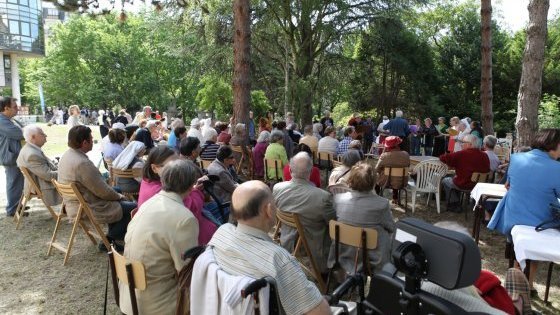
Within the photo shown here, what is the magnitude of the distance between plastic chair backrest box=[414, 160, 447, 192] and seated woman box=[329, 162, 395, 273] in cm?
356

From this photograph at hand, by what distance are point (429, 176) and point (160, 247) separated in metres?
5.58

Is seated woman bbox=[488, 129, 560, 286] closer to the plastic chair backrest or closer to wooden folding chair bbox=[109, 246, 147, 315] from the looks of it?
the plastic chair backrest

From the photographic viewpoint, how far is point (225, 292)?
1974 millimetres

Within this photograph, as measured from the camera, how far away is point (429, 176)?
23.6ft

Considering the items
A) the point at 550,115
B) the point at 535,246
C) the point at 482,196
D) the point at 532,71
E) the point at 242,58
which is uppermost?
the point at 242,58

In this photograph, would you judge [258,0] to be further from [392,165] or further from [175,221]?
[175,221]

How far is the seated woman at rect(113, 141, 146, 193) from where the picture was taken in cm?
607

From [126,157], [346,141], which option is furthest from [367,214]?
[346,141]

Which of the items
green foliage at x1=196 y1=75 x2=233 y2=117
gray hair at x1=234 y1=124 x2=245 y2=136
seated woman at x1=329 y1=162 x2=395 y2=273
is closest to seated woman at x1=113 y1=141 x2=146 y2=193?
gray hair at x1=234 y1=124 x2=245 y2=136

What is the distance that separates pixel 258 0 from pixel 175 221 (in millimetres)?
15348

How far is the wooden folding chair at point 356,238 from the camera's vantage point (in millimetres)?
3438

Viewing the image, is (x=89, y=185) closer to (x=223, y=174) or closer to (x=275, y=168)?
(x=223, y=174)

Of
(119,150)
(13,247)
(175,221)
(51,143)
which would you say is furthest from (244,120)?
(51,143)

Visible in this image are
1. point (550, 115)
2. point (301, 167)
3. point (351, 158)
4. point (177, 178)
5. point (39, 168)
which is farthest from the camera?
point (550, 115)
